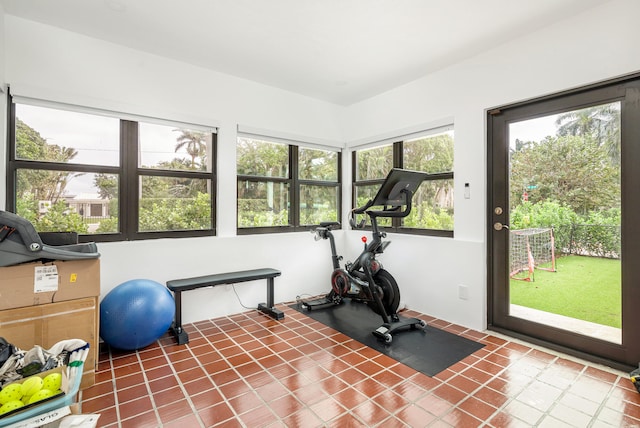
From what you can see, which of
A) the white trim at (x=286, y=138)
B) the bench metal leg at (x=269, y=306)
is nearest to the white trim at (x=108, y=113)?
the white trim at (x=286, y=138)

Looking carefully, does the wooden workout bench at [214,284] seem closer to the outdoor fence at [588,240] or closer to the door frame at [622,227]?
the door frame at [622,227]

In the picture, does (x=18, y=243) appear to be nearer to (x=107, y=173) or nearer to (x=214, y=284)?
(x=107, y=173)

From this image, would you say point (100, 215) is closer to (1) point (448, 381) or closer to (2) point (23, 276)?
(2) point (23, 276)

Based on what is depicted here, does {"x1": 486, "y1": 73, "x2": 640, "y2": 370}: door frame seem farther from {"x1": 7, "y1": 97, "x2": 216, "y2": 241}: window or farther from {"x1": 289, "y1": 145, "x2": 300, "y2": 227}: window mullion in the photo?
{"x1": 7, "y1": 97, "x2": 216, "y2": 241}: window

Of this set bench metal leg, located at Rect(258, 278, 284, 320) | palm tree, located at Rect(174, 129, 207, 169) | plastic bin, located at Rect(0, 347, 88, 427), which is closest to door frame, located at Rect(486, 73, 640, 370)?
bench metal leg, located at Rect(258, 278, 284, 320)

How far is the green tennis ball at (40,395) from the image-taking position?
5.30 feet

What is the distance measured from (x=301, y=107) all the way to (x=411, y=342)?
332cm

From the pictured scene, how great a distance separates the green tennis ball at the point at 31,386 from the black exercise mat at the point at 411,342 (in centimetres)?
235

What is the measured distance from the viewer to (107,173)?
3.15m

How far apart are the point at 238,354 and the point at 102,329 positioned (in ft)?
3.80

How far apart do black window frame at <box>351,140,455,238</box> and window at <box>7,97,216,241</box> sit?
2145mm

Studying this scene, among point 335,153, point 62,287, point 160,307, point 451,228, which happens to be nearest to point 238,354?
point 160,307

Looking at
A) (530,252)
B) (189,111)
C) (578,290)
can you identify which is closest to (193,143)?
(189,111)

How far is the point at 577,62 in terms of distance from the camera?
2646 millimetres
